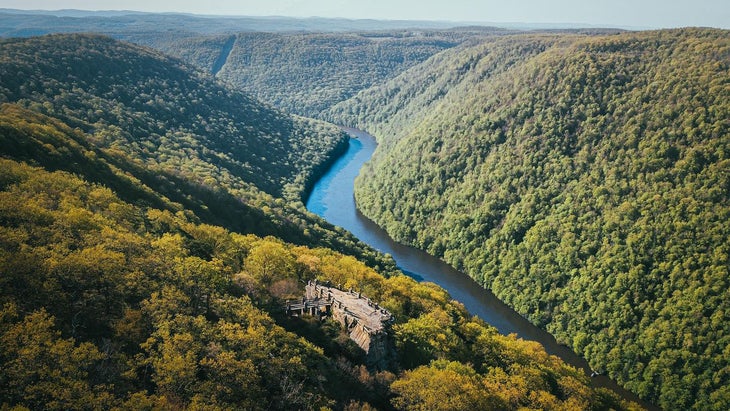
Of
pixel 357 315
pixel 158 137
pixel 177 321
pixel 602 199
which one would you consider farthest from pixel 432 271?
pixel 177 321

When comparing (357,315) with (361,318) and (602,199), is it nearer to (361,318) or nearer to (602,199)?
(361,318)

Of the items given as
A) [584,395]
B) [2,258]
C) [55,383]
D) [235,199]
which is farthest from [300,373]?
[235,199]

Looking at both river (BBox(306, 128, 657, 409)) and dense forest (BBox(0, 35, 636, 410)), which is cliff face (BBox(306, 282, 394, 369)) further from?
river (BBox(306, 128, 657, 409))

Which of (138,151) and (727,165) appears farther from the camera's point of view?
(138,151)

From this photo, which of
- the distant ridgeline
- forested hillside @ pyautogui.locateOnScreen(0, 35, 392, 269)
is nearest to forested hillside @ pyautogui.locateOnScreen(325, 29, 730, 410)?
forested hillside @ pyautogui.locateOnScreen(0, 35, 392, 269)

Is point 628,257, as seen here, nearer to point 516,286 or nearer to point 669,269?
point 669,269

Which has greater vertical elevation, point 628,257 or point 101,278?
point 101,278
